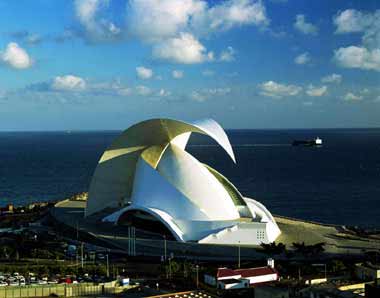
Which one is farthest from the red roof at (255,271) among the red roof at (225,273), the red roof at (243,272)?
the red roof at (225,273)

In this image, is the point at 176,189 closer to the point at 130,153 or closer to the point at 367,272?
the point at 130,153

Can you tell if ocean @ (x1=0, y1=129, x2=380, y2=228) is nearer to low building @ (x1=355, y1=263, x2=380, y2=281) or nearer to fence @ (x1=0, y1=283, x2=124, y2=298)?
low building @ (x1=355, y1=263, x2=380, y2=281)

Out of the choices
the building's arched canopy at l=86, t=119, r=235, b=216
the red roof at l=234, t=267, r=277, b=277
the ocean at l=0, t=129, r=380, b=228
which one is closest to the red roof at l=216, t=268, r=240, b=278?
the red roof at l=234, t=267, r=277, b=277

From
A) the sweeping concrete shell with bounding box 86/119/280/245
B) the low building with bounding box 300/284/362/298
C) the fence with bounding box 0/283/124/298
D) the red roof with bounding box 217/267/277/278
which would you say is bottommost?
the fence with bounding box 0/283/124/298

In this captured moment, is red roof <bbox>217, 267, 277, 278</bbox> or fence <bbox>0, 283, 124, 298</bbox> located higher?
red roof <bbox>217, 267, 277, 278</bbox>

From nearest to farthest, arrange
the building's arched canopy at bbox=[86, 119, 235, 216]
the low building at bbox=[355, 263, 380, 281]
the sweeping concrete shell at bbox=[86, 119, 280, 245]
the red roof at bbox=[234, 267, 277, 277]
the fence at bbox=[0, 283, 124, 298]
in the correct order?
the low building at bbox=[355, 263, 380, 281] < the fence at bbox=[0, 283, 124, 298] < the red roof at bbox=[234, 267, 277, 277] < the sweeping concrete shell at bbox=[86, 119, 280, 245] < the building's arched canopy at bbox=[86, 119, 235, 216]

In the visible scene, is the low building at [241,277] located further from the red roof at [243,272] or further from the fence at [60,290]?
the fence at [60,290]

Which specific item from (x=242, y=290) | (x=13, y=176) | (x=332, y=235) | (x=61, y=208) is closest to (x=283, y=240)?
(x=332, y=235)

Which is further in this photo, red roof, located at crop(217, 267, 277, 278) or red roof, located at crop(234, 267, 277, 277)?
red roof, located at crop(234, 267, 277, 277)
